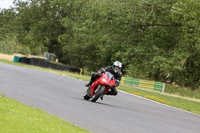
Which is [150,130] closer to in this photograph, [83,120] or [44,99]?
[83,120]

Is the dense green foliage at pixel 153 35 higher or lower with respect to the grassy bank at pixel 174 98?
higher

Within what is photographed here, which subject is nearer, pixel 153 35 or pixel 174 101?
pixel 174 101

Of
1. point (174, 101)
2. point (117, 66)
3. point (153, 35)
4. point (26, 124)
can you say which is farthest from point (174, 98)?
point (26, 124)

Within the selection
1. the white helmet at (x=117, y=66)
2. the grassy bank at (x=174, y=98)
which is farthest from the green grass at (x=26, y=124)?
the grassy bank at (x=174, y=98)

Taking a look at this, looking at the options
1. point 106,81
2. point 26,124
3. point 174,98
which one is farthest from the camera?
point 174,98

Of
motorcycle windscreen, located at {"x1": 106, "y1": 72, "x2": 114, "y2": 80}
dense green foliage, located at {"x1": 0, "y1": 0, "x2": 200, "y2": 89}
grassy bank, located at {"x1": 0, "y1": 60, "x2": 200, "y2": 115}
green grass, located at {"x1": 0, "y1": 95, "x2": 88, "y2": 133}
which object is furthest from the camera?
dense green foliage, located at {"x1": 0, "y1": 0, "x2": 200, "y2": 89}

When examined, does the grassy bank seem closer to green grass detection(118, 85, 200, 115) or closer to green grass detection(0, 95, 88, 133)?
green grass detection(118, 85, 200, 115)

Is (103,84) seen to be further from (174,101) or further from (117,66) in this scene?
(174,101)

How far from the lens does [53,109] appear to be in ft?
33.9

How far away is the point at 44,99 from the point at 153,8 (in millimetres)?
20024

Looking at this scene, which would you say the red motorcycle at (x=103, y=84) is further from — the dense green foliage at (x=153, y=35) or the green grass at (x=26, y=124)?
the dense green foliage at (x=153, y=35)

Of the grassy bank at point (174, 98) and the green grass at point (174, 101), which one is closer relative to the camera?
the green grass at point (174, 101)

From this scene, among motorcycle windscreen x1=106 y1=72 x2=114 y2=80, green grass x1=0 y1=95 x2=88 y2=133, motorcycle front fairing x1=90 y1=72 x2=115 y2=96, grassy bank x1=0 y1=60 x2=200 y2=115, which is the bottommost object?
grassy bank x1=0 y1=60 x2=200 y2=115

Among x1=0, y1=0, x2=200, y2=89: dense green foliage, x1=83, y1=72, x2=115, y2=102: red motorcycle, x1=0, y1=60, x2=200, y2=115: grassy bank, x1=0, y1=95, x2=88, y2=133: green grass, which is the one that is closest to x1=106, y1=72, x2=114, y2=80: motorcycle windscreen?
x1=83, y1=72, x2=115, y2=102: red motorcycle
